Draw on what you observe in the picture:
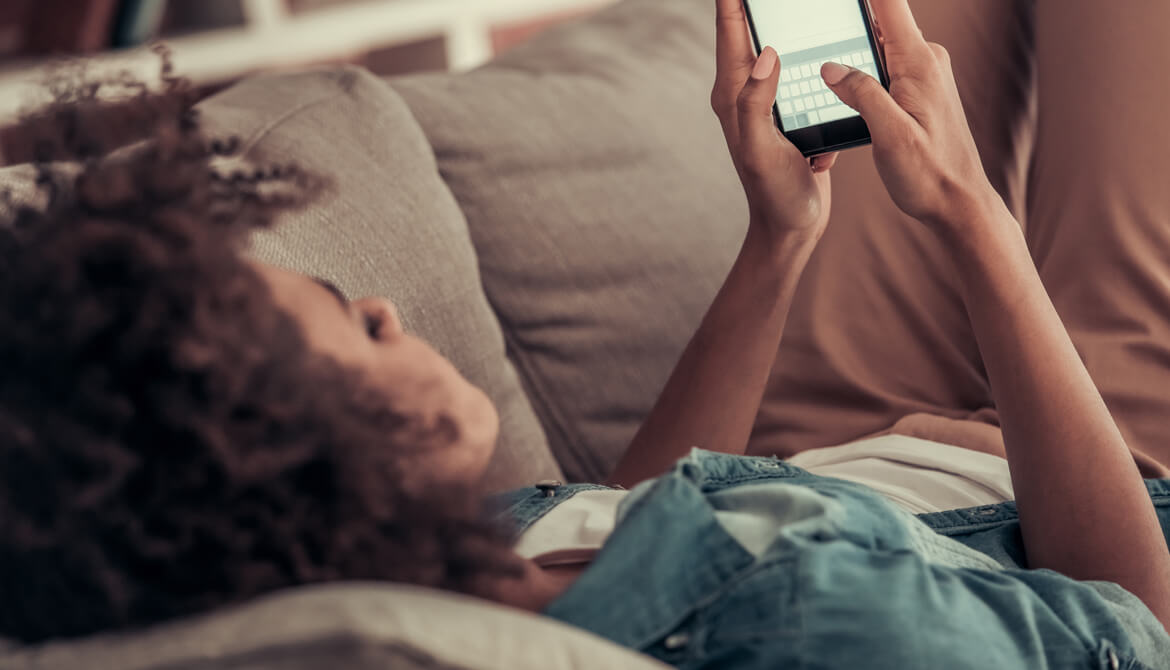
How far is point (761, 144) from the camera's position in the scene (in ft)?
2.58

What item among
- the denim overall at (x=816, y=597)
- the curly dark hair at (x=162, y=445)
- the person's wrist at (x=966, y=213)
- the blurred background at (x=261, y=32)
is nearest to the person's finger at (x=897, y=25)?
the person's wrist at (x=966, y=213)

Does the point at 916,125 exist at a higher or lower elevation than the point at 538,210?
higher

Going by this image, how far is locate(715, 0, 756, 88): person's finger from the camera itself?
2.65 feet

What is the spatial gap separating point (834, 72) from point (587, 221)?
1.28ft

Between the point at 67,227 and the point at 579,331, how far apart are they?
0.60 meters

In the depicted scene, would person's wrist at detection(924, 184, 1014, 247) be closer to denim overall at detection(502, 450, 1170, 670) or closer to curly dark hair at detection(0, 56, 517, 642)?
denim overall at detection(502, 450, 1170, 670)

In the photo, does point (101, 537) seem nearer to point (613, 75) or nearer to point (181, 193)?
point (181, 193)

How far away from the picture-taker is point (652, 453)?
0.89m

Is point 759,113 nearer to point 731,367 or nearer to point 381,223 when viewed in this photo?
point 731,367

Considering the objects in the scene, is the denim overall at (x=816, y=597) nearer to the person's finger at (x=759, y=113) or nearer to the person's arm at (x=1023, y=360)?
the person's arm at (x=1023, y=360)

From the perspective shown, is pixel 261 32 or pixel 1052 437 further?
pixel 261 32

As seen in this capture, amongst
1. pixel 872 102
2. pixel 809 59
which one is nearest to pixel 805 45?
pixel 809 59

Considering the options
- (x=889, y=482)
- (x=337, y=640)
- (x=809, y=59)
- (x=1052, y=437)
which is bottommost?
(x=889, y=482)

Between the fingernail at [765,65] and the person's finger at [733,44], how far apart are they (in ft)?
0.16
